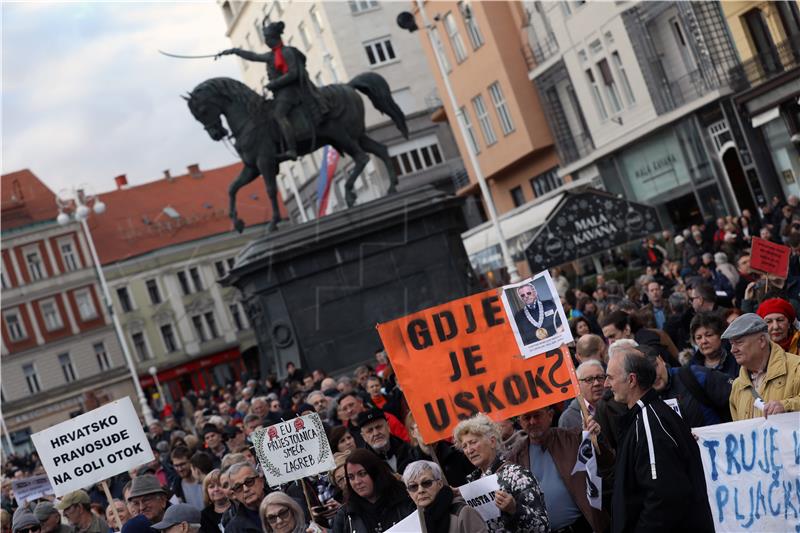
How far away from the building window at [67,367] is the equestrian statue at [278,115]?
2164 inches

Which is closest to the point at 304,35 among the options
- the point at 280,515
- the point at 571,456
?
the point at 280,515

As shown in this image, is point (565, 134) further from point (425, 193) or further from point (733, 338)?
point (733, 338)

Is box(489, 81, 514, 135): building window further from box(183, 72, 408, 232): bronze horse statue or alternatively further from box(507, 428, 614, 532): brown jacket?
box(507, 428, 614, 532): brown jacket

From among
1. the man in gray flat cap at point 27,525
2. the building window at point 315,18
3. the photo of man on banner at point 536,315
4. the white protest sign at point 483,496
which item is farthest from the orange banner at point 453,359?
the building window at point 315,18

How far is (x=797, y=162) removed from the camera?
3338 centimetres

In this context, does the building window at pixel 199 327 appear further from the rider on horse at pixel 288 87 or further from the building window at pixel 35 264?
the rider on horse at pixel 288 87

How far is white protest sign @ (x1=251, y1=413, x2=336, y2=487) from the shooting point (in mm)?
9539

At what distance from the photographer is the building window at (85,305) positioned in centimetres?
8025

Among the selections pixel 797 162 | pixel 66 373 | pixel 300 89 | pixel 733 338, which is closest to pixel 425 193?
pixel 300 89

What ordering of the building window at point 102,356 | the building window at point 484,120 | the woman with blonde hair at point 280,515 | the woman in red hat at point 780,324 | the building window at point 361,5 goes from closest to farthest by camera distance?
the woman with blonde hair at point 280,515 < the woman in red hat at point 780,324 < the building window at point 484,120 < the building window at point 361,5 < the building window at point 102,356

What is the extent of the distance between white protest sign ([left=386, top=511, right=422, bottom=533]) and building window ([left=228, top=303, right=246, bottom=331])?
250 feet

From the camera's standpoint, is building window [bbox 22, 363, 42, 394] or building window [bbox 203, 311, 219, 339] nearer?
building window [bbox 22, 363, 42, 394]

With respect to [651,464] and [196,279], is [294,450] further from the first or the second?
[196,279]

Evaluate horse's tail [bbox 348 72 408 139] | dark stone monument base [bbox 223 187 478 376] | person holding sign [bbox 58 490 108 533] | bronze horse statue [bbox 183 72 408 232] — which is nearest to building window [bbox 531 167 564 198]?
horse's tail [bbox 348 72 408 139]
